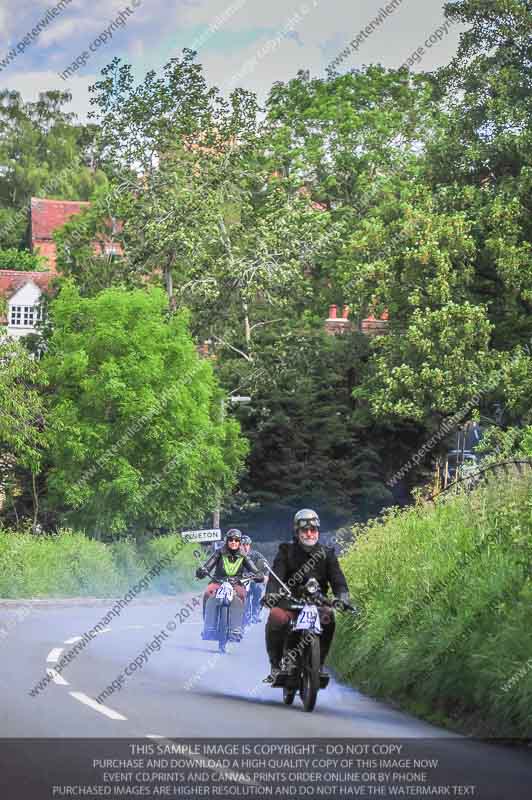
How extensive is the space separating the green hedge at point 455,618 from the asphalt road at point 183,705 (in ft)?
1.32

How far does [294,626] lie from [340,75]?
157 feet

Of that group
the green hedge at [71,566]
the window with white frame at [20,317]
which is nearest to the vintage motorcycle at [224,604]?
the green hedge at [71,566]

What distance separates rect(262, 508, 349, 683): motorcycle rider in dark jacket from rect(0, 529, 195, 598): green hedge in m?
25.6

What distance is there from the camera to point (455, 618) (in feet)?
52.1

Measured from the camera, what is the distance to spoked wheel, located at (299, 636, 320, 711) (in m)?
15.6

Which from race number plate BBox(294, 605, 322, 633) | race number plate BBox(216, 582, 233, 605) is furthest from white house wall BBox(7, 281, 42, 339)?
race number plate BBox(294, 605, 322, 633)

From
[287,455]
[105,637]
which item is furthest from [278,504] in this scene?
[105,637]

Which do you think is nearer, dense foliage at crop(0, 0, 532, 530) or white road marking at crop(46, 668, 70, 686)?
white road marking at crop(46, 668, 70, 686)

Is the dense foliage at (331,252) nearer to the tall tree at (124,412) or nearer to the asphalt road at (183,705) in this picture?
the tall tree at (124,412)

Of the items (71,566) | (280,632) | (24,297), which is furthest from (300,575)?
(24,297)

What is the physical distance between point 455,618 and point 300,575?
1.58 metres

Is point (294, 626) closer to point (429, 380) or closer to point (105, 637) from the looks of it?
point (105, 637)

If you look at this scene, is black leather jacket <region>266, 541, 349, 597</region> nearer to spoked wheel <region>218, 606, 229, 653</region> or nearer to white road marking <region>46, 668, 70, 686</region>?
white road marking <region>46, 668, 70, 686</region>

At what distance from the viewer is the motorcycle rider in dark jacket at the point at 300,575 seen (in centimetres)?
1612
